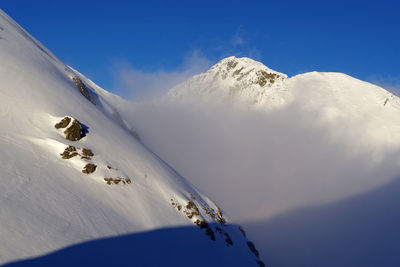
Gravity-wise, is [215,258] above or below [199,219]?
below

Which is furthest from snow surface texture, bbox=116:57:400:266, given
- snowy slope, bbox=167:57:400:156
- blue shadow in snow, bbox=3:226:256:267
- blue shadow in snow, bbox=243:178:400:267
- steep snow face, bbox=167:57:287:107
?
blue shadow in snow, bbox=3:226:256:267

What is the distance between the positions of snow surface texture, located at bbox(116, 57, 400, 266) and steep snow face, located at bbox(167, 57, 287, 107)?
781mm

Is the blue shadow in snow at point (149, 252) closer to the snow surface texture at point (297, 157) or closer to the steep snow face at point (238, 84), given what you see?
the snow surface texture at point (297, 157)

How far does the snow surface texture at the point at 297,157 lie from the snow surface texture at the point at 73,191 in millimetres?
34717

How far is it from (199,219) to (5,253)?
15601 mm

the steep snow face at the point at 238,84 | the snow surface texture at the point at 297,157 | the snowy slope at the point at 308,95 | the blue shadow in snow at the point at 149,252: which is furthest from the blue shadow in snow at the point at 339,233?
the steep snow face at the point at 238,84

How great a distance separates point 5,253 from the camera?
27.7ft

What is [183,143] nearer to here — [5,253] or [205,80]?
[205,80]

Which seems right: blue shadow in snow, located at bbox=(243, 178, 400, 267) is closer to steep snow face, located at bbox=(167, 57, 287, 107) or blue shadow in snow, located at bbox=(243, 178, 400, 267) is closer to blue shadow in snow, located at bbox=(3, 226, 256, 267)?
blue shadow in snow, located at bbox=(3, 226, 256, 267)

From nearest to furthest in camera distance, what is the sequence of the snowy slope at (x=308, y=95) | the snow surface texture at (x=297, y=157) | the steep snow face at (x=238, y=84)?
1. the snow surface texture at (x=297, y=157)
2. the snowy slope at (x=308, y=95)
3. the steep snow face at (x=238, y=84)

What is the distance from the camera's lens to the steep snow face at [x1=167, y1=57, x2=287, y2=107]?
132625 millimetres

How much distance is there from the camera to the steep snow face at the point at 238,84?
5221 inches

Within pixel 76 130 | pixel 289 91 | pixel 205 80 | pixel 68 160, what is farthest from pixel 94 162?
pixel 205 80

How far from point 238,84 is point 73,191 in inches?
5720
